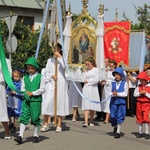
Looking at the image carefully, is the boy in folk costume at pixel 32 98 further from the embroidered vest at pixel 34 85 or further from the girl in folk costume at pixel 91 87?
the girl in folk costume at pixel 91 87

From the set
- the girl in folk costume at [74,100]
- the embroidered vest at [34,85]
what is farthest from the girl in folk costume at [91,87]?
the embroidered vest at [34,85]

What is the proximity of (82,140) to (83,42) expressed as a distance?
14.6 feet

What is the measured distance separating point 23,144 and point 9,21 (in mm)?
5034

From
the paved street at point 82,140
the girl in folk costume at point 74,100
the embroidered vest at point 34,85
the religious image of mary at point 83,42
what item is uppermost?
the religious image of mary at point 83,42

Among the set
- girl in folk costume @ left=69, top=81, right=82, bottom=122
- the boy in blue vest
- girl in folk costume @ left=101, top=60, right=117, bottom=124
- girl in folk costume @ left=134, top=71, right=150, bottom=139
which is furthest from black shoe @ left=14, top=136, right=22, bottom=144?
girl in folk costume @ left=101, top=60, right=117, bottom=124

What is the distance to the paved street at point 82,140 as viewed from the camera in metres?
8.70

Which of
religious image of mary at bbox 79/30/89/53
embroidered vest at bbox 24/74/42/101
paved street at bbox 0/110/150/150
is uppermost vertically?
religious image of mary at bbox 79/30/89/53

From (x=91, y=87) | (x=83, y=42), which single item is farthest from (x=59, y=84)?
(x=83, y=42)

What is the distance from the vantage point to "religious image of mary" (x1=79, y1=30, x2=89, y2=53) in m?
13.2

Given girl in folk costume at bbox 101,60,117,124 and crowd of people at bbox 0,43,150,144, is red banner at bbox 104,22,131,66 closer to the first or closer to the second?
girl in folk costume at bbox 101,60,117,124

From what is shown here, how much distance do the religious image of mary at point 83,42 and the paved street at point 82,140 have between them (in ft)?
8.54

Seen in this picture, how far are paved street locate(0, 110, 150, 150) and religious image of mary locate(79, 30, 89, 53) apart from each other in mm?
2604

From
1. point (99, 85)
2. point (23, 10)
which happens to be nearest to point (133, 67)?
point (99, 85)

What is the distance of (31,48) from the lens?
1838 centimetres
